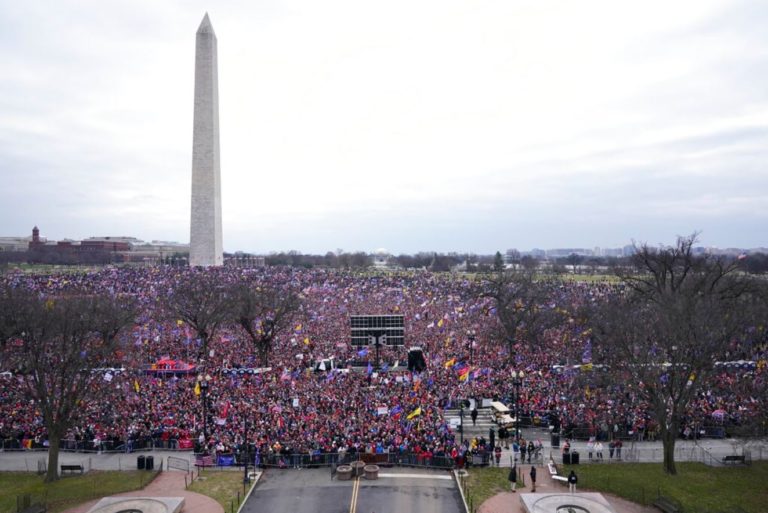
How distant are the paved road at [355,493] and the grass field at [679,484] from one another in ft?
4.06

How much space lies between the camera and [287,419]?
86.0ft

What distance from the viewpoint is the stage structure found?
3794 cm

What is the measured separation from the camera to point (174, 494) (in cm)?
2086

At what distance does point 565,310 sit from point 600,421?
82.0ft

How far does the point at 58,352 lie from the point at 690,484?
2517 centimetres

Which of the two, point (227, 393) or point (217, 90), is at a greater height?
point (217, 90)

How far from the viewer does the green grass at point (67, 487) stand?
20.2 m

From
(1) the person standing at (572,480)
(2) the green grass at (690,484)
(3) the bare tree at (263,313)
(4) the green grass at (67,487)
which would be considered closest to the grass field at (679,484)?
(2) the green grass at (690,484)

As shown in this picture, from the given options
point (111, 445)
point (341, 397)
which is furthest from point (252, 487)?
point (111, 445)

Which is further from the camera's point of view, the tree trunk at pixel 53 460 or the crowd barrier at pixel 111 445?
the crowd barrier at pixel 111 445

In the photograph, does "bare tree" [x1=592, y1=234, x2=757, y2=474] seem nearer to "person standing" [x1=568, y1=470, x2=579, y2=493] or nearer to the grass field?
the grass field

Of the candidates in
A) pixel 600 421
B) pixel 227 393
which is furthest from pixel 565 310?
Result: pixel 227 393

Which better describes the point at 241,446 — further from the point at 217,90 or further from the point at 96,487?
the point at 217,90

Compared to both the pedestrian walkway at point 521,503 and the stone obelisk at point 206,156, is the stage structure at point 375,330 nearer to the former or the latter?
the pedestrian walkway at point 521,503
